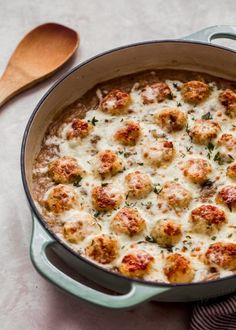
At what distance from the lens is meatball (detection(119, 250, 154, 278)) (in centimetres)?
277

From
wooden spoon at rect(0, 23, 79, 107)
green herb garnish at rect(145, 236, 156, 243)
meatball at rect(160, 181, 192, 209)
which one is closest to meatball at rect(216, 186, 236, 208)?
meatball at rect(160, 181, 192, 209)

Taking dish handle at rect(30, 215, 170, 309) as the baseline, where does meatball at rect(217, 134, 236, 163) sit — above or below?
above

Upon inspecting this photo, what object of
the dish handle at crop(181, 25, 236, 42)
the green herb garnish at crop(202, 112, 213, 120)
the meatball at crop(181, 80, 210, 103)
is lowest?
the green herb garnish at crop(202, 112, 213, 120)

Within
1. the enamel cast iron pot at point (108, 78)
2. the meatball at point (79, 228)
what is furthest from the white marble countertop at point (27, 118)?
the meatball at point (79, 228)

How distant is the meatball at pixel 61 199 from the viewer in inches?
119

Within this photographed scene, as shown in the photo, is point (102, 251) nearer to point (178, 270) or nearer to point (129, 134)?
point (178, 270)

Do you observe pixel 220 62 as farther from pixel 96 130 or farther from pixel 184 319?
pixel 184 319

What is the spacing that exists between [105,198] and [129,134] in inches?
15.2

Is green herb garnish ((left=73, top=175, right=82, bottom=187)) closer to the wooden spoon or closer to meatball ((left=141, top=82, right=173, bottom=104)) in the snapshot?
meatball ((left=141, top=82, right=173, bottom=104))

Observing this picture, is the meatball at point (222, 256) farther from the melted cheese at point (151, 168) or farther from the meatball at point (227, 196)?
the meatball at point (227, 196)

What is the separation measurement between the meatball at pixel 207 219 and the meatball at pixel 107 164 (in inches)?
17.1

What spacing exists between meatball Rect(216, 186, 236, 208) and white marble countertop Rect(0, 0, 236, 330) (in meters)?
0.49

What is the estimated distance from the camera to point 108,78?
356 centimetres

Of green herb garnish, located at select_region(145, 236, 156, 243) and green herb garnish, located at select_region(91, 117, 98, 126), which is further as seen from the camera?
green herb garnish, located at select_region(91, 117, 98, 126)
